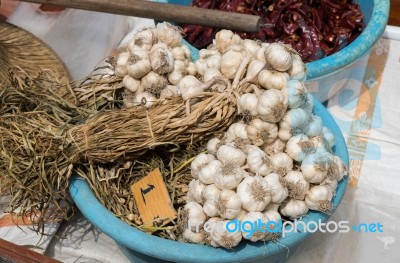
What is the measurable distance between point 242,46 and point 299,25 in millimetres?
471

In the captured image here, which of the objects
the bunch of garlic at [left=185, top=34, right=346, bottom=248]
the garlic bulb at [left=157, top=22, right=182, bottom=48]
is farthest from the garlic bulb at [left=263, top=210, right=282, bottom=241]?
the garlic bulb at [left=157, top=22, right=182, bottom=48]

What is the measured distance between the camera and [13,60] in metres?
1.53

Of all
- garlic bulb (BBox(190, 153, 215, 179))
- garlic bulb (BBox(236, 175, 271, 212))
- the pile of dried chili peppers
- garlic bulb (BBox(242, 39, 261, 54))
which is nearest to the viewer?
garlic bulb (BBox(236, 175, 271, 212))

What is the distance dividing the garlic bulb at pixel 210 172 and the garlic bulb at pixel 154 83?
0.24 meters

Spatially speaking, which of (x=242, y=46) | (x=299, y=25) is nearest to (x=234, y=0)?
(x=299, y=25)

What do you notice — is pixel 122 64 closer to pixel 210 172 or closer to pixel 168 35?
pixel 168 35

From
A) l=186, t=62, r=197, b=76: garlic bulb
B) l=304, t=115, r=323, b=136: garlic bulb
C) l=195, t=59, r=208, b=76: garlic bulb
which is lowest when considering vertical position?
l=304, t=115, r=323, b=136: garlic bulb

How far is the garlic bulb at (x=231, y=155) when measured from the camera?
857mm

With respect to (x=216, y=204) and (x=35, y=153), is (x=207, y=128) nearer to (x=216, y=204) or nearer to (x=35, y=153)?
(x=216, y=204)

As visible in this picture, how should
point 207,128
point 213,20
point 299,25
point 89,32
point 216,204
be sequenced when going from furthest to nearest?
1. point 89,32
2. point 299,25
3. point 213,20
4. point 207,128
5. point 216,204

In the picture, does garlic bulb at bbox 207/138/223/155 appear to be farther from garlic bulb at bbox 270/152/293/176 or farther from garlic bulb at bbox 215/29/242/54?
garlic bulb at bbox 215/29/242/54

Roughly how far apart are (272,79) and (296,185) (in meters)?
0.21

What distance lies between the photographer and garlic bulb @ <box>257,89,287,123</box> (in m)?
0.85

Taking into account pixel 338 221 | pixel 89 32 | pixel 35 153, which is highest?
pixel 35 153
